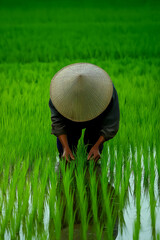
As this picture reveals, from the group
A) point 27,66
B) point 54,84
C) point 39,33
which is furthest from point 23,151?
point 39,33

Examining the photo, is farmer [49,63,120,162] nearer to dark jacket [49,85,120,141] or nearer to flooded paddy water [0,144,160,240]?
dark jacket [49,85,120,141]

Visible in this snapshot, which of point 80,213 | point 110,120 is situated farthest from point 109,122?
point 80,213

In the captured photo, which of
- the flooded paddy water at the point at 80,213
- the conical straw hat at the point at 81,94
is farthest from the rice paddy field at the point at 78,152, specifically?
the conical straw hat at the point at 81,94

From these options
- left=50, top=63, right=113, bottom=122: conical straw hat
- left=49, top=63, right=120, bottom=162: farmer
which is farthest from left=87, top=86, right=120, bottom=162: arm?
left=50, top=63, right=113, bottom=122: conical straw hat

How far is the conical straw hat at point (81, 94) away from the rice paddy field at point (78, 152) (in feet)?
1.11

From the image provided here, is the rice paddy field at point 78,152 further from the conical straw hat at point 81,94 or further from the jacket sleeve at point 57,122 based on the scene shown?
the conical straw hat at point 81,94

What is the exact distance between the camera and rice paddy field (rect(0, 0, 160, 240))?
1.86 meters

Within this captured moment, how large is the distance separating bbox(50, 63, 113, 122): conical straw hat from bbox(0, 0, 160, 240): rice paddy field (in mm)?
339

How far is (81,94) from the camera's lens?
6.84 feet

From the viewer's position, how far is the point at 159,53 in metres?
6.72

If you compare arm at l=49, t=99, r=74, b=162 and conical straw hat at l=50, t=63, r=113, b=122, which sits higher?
conical straw hat at l=50, t=63, r=113, b=122

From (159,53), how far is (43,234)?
552 cm

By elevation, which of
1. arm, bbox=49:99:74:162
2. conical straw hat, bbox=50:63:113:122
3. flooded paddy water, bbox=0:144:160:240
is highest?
conical straw hat, bbox=50:63:113:122

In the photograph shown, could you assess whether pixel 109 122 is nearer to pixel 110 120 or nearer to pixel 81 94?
pixel 110 120
